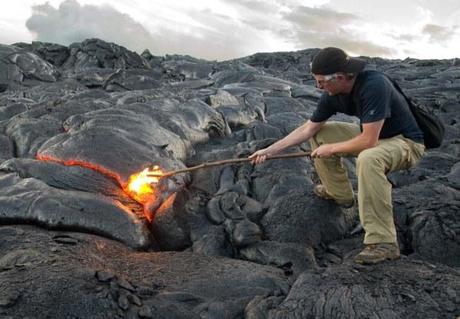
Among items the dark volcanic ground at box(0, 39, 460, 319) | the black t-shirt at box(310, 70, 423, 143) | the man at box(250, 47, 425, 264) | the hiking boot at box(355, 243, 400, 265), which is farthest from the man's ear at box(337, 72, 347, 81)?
the dark volcanic ground at box(0, 39, 460, 319)

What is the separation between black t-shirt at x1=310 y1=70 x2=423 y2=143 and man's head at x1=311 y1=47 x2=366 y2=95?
5.9 inches

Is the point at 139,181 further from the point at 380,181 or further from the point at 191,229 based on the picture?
the point at 380,181

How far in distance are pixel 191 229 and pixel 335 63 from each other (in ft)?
10.6

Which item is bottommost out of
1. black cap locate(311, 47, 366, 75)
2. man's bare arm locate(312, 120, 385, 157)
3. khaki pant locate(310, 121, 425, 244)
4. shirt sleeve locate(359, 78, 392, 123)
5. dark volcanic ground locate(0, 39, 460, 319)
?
dark volcanic ground locate(0, 39, 460, 319)

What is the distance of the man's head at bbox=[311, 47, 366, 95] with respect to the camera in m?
5.49

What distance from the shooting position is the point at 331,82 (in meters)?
5.65

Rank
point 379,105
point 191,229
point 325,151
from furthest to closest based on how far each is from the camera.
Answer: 1. point 191,229
2. point 325,151
3. point 379,105

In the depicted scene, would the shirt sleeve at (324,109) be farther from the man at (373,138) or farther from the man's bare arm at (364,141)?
the man's bare arm at (364,141)

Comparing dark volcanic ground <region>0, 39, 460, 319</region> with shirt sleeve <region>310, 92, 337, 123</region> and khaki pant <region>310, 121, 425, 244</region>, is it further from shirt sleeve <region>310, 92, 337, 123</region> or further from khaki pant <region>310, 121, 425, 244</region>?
shirt sleeve <region>310, 92, 337, 123</region>

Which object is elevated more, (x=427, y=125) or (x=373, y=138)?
(x=427, y=125)

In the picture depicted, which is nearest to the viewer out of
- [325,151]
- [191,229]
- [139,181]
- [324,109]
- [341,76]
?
[341,76]

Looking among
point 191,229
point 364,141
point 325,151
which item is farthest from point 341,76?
point 191,229

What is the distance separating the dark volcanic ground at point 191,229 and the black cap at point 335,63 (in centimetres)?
228

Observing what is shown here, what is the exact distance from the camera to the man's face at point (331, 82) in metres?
5.57
